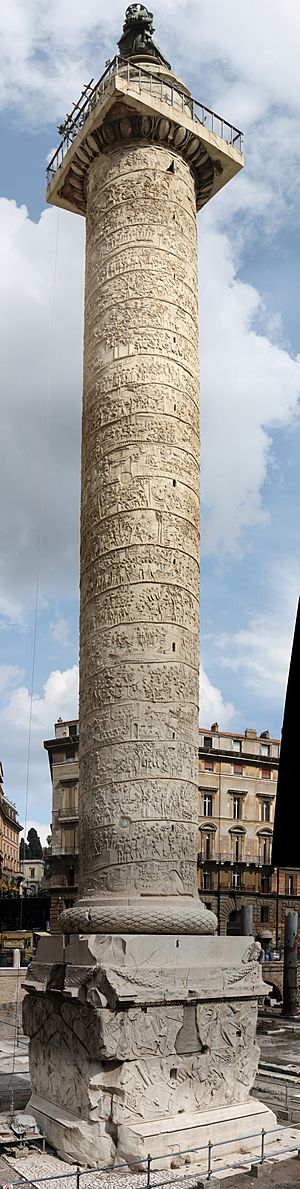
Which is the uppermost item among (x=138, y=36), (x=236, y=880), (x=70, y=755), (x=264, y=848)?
(x=138, y=36)

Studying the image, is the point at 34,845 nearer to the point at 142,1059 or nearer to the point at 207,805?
the point at 207,805

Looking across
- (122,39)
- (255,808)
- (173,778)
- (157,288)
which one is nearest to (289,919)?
(255,808)

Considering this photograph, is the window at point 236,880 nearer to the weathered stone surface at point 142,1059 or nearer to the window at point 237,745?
the window at point 237,745

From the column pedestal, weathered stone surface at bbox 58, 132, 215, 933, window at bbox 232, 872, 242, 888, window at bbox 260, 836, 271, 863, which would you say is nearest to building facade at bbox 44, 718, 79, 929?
window at bbox 232, 872, 242, 888

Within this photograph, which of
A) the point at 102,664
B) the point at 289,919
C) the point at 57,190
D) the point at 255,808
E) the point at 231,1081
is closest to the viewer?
the point at 231,1081

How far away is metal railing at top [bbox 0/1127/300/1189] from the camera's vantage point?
355 inches

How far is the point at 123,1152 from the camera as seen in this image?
9.77 metres

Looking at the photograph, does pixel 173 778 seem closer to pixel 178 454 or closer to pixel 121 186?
pixel 178 454

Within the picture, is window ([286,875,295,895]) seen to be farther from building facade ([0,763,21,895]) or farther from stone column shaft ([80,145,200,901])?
stone column shaft ([80,145,200,901])

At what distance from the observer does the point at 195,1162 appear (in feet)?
32.4

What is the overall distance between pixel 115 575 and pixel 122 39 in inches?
335

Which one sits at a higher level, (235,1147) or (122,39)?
(122,39)

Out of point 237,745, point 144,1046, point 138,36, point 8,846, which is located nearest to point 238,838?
point 237,745

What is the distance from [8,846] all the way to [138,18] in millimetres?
48085
